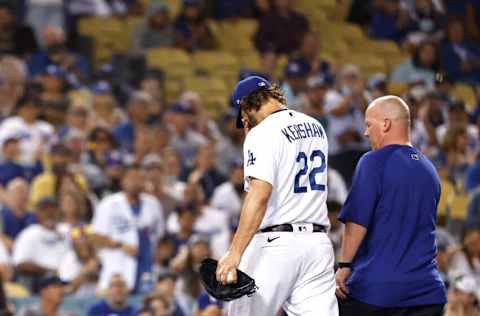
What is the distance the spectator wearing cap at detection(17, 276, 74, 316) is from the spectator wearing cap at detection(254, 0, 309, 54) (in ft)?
18.6

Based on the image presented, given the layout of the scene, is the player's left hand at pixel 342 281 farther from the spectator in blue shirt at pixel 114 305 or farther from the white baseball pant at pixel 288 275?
the spectator in blue shirt at pixel 114 305

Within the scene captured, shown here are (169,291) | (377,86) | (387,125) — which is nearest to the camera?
(387,125)

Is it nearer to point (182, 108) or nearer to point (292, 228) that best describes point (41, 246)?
point (182, 108)

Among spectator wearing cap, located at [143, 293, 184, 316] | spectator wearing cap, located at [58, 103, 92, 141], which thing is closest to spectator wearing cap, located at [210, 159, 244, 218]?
spectator wearing cap, located at [58, 103, 92, 141]

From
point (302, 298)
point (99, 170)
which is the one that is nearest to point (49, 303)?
point (99, 170)

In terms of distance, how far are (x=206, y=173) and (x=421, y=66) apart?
3632 millimetres

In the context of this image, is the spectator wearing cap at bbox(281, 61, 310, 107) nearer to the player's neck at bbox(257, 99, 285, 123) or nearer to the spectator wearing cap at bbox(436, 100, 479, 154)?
the spectator wearing cap at bbox(436, 100, 479, 154)

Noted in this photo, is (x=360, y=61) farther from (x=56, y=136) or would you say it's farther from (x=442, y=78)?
(x=56, y=136)

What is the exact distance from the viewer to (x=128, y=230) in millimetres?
11477

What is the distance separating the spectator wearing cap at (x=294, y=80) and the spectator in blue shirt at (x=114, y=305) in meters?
3.86

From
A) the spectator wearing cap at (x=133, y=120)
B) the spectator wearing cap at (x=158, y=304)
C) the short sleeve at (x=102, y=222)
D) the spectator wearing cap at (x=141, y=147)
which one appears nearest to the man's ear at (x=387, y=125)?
the spectator wearing cap at (x=158, y=304)

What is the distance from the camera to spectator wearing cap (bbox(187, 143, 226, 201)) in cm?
1258

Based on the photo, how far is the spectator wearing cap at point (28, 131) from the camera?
12345 millimetres

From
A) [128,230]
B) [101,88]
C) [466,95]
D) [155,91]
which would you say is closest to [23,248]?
[128,230]
